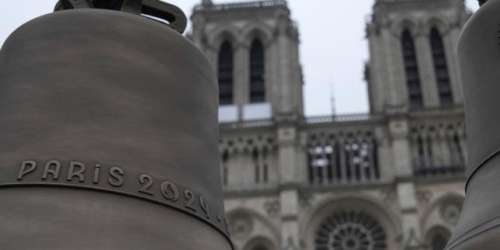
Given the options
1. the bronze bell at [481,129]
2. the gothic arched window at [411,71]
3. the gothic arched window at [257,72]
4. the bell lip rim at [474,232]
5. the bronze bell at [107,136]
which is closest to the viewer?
the bronze bell at [107,136]

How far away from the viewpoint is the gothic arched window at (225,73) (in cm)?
4356

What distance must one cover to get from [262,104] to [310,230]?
27.8 ft

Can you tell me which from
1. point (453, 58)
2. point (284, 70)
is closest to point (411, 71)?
point (453, 58)

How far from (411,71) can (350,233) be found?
11568 mm

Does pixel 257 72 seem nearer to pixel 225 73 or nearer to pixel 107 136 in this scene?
pixel 225 73

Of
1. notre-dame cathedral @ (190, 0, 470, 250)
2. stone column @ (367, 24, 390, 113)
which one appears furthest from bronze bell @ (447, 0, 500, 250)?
stone column @ (367, 24, 390, 113)

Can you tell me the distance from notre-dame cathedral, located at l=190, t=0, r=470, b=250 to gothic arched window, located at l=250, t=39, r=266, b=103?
7 centimetres

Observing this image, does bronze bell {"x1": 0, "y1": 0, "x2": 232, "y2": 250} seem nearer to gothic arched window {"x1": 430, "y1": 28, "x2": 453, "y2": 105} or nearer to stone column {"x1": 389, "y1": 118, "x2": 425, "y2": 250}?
stone column {"x1": 389, "y1": 118, "x2": 425, "y2": 250}

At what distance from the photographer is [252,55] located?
149ft

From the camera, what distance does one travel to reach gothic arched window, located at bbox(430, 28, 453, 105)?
42.4 m

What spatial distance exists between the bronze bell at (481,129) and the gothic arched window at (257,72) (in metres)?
36.3

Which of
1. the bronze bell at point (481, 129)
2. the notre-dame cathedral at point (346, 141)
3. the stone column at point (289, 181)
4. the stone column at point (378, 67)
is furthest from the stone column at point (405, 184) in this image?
the bronze bell at point (481, 129)

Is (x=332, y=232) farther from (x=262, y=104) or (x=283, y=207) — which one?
(x=262, y=104)

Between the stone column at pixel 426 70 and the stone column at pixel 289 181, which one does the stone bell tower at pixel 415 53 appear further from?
the stone column at pixel 289 181
